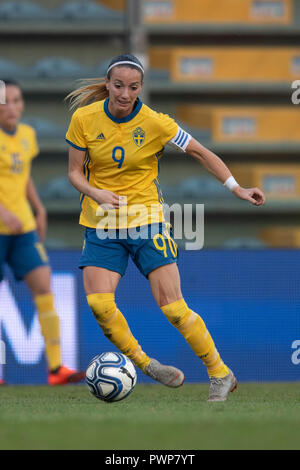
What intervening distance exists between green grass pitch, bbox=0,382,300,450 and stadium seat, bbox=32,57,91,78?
7183mm

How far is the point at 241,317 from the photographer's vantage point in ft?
24.8

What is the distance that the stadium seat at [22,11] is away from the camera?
1242 centimetres

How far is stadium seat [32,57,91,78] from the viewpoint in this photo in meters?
12.4

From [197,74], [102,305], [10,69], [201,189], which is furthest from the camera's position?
[197,74]

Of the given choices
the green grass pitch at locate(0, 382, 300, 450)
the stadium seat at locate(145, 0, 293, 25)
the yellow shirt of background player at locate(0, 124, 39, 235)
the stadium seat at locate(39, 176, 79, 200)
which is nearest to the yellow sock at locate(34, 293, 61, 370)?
the yellow shirt of background player at locate(0, 124, 39, 235)

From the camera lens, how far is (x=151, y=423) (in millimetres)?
4102

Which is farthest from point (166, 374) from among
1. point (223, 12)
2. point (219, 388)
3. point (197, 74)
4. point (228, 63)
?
point (223, 12)

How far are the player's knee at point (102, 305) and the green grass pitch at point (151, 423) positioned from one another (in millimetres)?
477

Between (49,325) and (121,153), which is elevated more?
(121,153)

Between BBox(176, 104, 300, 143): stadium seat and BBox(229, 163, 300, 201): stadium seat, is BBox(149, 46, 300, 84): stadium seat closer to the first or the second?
BBox(176, 104, 300, 143): stadium seat

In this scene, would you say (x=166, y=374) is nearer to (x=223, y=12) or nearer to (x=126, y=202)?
(x=126, y=202)

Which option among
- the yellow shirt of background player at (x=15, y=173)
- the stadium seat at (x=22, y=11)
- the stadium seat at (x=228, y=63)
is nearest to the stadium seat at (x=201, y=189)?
the stadium seat at (x=228, y=63)

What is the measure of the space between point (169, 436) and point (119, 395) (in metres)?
1.33
